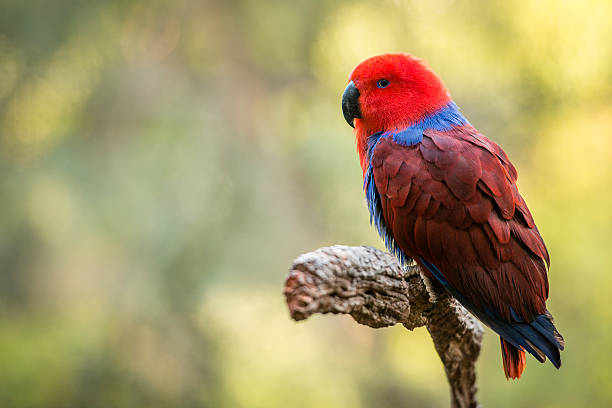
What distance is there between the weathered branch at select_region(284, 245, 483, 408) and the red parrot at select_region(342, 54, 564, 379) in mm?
104

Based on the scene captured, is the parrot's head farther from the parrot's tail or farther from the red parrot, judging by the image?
the parrot's tail

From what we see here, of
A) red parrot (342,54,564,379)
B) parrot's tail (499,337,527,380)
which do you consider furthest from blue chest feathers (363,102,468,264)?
parrot's tail (499,337,527,380)

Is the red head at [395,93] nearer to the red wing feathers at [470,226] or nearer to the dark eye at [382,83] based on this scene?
the dark eye at [382,83]

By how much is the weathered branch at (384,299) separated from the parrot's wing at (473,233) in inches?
4.0

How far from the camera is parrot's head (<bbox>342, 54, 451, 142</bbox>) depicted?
177 centimetres

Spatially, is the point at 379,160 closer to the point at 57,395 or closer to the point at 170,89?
the point at 170,89

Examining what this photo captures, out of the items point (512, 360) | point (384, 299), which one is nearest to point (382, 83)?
point (384, 299)

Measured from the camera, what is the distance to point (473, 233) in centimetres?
145

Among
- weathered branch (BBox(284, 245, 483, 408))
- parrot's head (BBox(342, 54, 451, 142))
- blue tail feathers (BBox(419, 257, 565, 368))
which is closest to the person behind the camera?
weathered branch (BBox(284, 245, 483, 408))

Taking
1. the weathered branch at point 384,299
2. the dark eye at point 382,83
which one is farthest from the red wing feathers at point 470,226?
the dark eye at point 382,83

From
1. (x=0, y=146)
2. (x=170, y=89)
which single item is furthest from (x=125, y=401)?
(x=170, y=89)

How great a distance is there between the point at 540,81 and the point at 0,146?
281 cm

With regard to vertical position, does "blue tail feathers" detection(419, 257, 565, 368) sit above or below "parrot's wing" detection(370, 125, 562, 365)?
below

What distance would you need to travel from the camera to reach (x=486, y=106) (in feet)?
9.39
